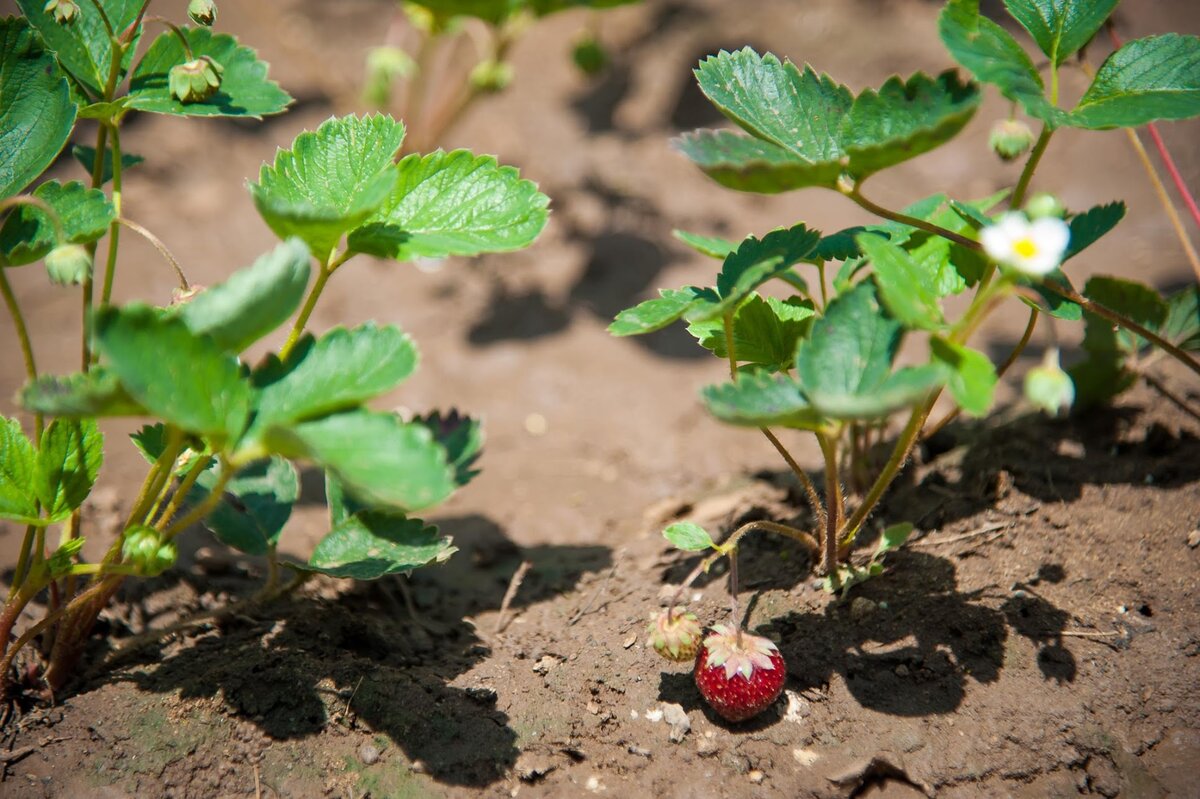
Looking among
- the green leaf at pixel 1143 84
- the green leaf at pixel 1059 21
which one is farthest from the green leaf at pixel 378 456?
the green leaf at pixel 1059 21

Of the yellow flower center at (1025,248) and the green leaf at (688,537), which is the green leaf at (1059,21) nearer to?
the yellow flower center at (1025,248)

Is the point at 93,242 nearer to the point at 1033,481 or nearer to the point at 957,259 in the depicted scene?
the point at 957,259

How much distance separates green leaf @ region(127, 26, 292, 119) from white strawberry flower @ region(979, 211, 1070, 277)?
1126mm

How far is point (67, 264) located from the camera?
120cm

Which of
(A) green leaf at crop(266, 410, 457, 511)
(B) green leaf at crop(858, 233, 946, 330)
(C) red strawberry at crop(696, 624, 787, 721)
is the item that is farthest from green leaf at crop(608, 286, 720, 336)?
(C) red strawberry at crop(696, 624, 787, 721)

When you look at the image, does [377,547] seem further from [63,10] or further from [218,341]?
[63,10]

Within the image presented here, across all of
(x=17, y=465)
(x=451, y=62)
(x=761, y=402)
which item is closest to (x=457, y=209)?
(x=761, y=402)

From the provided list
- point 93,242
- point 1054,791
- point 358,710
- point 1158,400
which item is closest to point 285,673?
point 358,710

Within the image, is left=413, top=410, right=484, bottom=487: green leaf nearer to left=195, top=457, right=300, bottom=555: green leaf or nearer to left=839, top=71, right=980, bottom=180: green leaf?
left=195, top=457, right=300, bottom=555: green leaf

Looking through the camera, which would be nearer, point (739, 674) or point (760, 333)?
point (739, 674)

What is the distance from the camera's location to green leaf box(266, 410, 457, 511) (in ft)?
3.18

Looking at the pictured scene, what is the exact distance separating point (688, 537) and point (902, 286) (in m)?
0.48

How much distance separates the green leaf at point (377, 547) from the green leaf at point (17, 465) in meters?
0.40

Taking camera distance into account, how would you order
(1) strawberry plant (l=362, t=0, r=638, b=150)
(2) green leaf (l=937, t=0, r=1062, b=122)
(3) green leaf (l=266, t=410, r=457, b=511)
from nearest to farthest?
1. (3) green leaf (l=266, t=410, r=457, b=511)
2. (2) green leaf (l=937, t=0, r=1062, b=122)
3. (1) strawberry plant (l=362, t=0, r=638, b=150)
